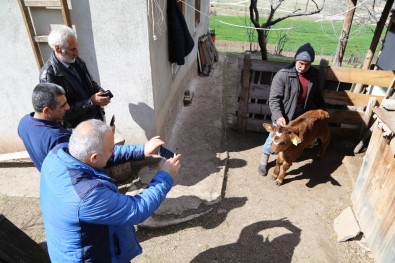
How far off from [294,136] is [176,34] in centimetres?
304

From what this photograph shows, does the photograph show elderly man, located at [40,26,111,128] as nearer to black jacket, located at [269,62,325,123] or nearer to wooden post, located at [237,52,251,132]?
black jacket, located at [269,62,325,123]

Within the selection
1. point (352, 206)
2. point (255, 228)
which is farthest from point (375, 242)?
point (255, 228)

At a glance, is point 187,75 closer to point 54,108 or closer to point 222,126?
point 222,126

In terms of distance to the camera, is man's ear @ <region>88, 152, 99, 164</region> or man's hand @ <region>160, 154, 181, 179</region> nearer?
man's ear @ <region>88, 152, 99, 164</region>

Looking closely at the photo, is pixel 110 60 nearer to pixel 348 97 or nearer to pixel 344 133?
pixel 348 97

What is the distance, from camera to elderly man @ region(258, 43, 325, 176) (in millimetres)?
4297

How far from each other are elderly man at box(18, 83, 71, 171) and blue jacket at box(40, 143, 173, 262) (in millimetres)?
577

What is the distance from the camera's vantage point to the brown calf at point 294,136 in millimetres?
4023

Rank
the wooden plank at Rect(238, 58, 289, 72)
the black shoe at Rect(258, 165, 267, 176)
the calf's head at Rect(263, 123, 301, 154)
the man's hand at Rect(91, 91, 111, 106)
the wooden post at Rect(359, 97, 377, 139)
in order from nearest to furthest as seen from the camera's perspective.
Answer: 1. the man's hand at Rect(91, 91, 111, 106)
2. the calf's head at Rect(263, 123, 301, 154)
3. the black shoe at Rect(258, 165, 267, 176)
4. the wooden post at Rect(359, 97, 377, 139)
5. the wooden plank at Rect(238, 58, 289, 72)

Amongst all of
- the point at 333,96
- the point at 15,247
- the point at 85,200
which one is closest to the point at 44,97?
the point at 85,200

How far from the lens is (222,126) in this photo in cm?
647

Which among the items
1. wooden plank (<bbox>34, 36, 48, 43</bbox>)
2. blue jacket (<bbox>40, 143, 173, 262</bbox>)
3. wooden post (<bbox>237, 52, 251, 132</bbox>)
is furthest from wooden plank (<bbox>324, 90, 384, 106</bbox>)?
wooden plank (<bbox>34, 36, 48, 43</bbox>)

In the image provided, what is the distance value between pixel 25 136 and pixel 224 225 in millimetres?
2801

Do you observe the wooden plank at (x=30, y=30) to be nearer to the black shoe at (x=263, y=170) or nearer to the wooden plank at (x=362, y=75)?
the black shoe at (x=263, y=170)
